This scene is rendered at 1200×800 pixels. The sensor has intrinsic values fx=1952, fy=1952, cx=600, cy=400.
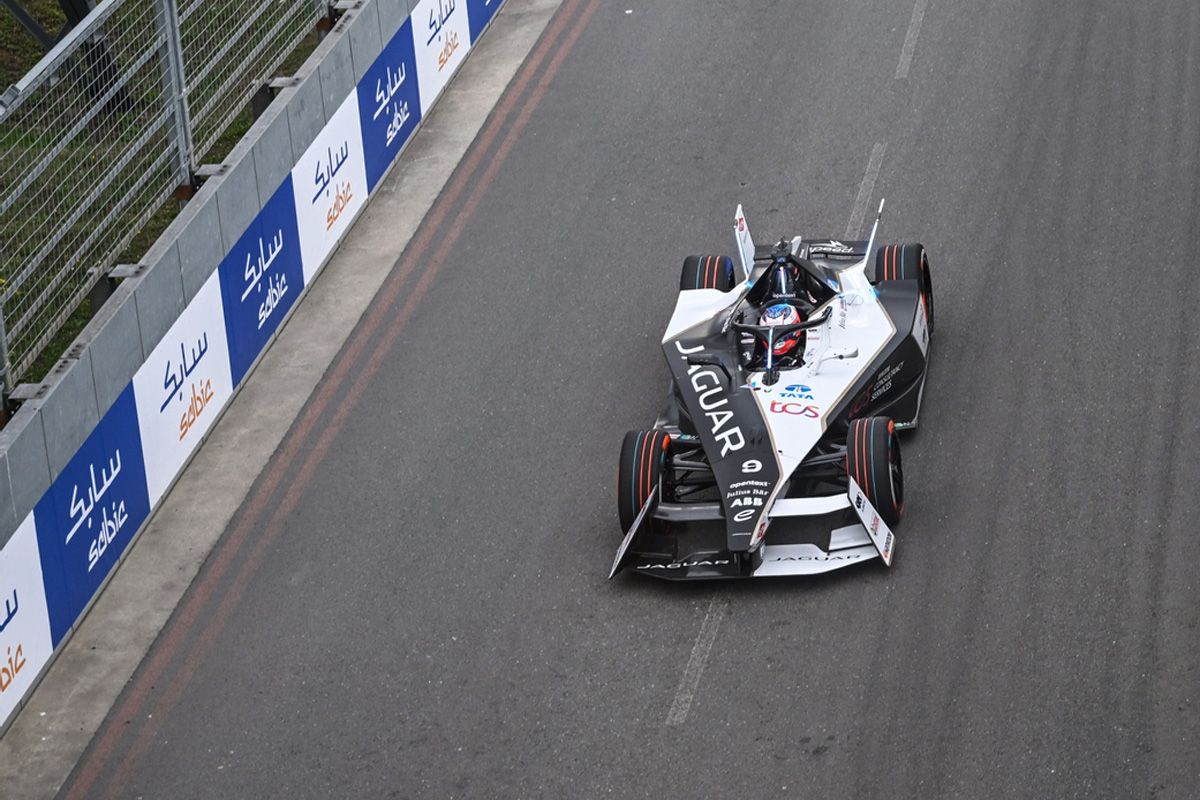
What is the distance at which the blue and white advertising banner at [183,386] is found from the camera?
1395 cm

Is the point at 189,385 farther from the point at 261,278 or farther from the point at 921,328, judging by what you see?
the point at 921,328

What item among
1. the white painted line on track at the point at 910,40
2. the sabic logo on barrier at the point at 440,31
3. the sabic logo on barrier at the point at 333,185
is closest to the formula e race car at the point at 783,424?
the sabic logo on barrier at the point at 333,185

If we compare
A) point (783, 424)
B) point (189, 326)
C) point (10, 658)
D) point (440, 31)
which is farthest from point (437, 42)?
point (10, 658)

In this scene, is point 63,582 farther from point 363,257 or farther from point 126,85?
point 363,257

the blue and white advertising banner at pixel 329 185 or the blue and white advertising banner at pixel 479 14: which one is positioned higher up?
the blue and white advertising banner at pixel 479 14

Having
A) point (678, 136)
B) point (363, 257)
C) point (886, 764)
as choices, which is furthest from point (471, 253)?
point (886, 764)

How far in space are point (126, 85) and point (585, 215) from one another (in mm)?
4451

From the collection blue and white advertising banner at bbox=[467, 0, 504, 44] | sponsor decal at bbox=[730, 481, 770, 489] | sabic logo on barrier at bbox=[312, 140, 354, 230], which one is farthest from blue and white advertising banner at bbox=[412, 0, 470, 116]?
sponsor decal at bbox=[730, 481, 770, 489]

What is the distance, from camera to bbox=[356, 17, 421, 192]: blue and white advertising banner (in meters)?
17.5

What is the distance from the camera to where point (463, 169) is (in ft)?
59.2

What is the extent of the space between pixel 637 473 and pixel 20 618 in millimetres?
3996

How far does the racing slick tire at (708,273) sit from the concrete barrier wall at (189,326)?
3441 millimetres

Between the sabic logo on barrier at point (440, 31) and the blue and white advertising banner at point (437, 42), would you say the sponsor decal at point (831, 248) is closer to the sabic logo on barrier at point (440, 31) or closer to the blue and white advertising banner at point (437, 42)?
the blue and white advertising banner at point (437, 42)

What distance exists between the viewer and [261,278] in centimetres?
1563
